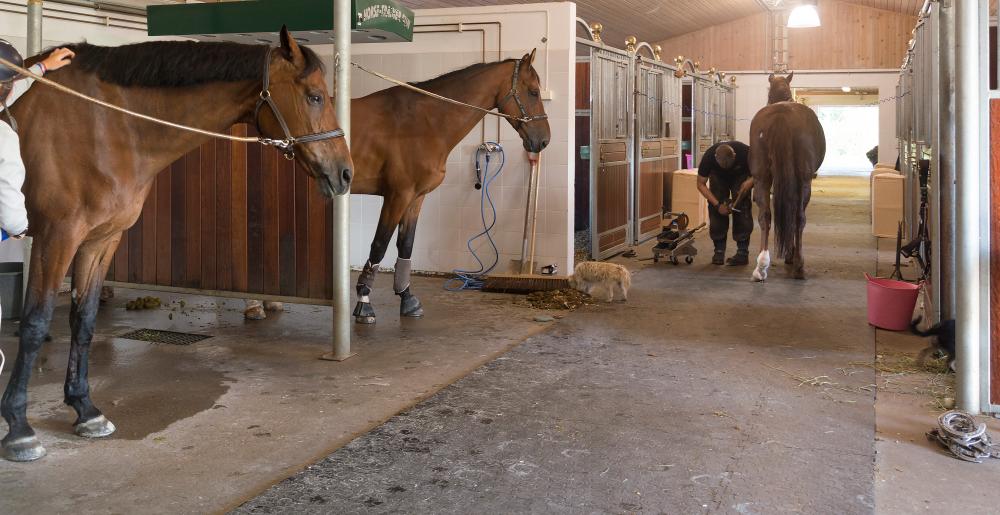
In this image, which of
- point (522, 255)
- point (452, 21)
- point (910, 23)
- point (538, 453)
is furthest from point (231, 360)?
point (910, 23)

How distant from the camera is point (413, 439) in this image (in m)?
3.44

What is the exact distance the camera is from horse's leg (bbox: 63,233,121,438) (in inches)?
137

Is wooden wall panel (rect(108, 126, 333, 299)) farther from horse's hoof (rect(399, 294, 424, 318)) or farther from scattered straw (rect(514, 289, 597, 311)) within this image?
scattered straw (rect(514, 289, 597, 311))

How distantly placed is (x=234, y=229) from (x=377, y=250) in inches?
35.6

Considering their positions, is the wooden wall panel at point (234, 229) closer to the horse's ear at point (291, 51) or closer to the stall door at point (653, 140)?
the horse's ear at point (291, 51)

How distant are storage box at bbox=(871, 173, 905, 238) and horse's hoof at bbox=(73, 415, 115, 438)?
29.3 ft

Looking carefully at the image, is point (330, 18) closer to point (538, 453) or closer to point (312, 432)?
point (312, 432)

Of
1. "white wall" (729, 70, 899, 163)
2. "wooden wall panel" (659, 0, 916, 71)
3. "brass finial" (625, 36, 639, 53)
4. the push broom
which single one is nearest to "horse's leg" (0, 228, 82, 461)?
the push broom

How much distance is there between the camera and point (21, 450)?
3.17 meters

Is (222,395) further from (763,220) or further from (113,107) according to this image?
(763,220)

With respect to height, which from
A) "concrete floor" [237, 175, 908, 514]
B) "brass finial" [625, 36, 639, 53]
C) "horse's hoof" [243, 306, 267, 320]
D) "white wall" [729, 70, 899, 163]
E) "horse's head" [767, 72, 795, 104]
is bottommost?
"concrete floor" [237, 175, 908, 514]

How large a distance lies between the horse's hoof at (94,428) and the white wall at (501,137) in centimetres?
448

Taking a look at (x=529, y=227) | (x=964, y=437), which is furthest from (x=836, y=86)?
(x=964, y=437)

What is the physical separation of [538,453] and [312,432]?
3.01ft
